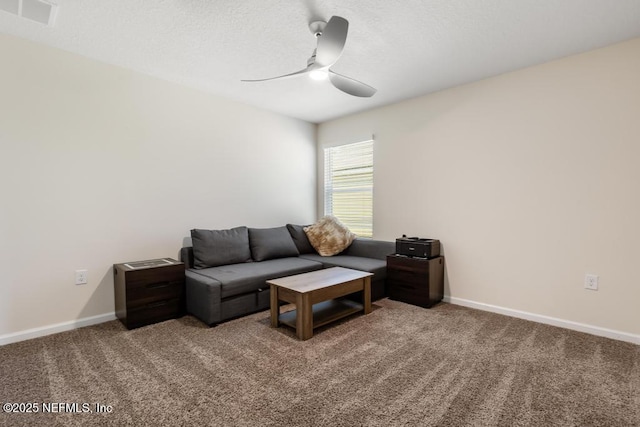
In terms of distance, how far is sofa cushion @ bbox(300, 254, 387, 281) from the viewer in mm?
3627

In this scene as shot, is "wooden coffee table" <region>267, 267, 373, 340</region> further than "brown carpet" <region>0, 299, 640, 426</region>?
Yes

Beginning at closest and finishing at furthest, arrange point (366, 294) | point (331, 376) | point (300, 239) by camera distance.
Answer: point (331, 376)
point (366, 294)
point (300, 239)

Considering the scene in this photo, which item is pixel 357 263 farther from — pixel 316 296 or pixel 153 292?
pixel 153 292

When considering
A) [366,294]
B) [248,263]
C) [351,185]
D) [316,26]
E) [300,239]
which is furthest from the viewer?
[351,185]

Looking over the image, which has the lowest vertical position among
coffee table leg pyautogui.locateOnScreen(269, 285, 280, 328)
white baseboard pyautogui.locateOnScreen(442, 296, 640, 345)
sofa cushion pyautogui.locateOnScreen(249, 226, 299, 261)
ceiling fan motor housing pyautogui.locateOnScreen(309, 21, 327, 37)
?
white baseboard pyautogui.locateOnScreen(442, 296, 640, 345)

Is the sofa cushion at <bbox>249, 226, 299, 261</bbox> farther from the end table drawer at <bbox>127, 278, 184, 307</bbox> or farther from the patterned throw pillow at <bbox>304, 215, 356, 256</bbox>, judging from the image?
the end table drawer at <bbox>127, 278, 184, 307</bbox>

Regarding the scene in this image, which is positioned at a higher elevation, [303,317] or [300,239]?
[300,239]

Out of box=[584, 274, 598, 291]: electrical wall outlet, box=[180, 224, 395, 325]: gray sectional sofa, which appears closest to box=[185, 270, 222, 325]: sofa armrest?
box=[180, 224, 395, 325]: gray sectional sofa

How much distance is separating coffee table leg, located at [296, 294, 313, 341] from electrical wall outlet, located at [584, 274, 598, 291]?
8.09ft

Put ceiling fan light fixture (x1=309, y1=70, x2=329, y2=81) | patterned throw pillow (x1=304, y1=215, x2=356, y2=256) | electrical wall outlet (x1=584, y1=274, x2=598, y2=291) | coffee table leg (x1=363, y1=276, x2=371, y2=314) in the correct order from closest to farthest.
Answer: ceiling fan light fixture (x1=309, y1=70, x2=329, y2=81), electrical wall outlet (x1=584, y1=274, x2=598, y2=291), coffee table leg (x1=363, y1=276, x2=371, y2=314), patterned throw pillow (x1=304, y1=215, x2=356, y2=256)

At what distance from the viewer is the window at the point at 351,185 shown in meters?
4.53

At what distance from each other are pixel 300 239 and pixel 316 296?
1.86 metres

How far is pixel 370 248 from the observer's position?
4.23 meters

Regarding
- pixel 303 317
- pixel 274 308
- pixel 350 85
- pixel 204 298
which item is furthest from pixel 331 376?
pixel 350 85
